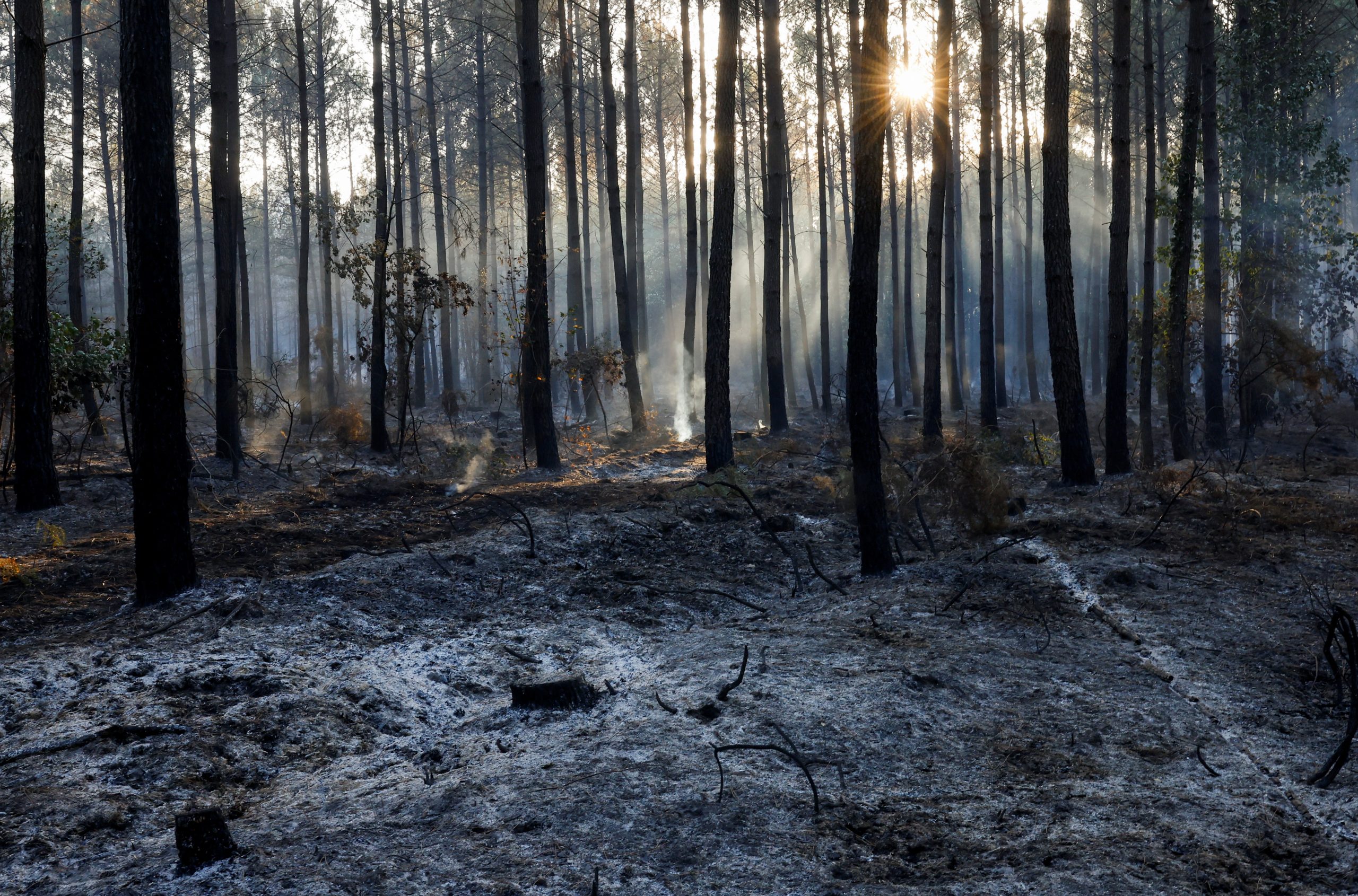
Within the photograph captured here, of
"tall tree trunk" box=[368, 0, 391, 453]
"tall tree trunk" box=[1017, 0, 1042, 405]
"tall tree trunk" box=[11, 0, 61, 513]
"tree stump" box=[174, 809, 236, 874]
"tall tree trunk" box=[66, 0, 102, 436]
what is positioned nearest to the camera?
"tree stump" box=[174, 809, 236, 874]

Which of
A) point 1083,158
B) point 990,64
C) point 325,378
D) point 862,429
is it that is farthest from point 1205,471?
point 1083,158

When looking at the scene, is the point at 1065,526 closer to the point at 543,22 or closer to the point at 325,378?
the point at 325,378

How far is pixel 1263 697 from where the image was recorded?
4.95m

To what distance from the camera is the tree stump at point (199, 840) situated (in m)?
3.22

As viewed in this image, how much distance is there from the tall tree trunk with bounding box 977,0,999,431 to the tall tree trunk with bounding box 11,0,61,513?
41.7ft

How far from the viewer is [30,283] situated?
9.21 m

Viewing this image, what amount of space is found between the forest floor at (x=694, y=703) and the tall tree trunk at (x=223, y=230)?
165 inches

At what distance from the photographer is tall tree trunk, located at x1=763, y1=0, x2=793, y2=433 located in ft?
54.6

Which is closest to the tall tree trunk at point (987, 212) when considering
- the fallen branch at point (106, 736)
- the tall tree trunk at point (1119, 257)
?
the tall tree trunk at point (1119, 257)

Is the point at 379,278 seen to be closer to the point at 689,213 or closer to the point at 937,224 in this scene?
the point at 689,213

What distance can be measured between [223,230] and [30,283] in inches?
186

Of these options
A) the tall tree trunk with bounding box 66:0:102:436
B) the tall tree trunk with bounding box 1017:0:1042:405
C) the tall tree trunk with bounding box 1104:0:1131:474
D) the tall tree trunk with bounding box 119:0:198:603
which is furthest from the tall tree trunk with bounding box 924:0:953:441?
the tall tree trunk with bounding box 66:0:102:436

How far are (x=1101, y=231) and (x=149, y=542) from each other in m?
41.6

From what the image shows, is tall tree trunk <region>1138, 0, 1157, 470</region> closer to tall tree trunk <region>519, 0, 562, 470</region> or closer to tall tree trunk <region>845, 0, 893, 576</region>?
tall tree trunk <region>845, 0, 893, 576</region>
